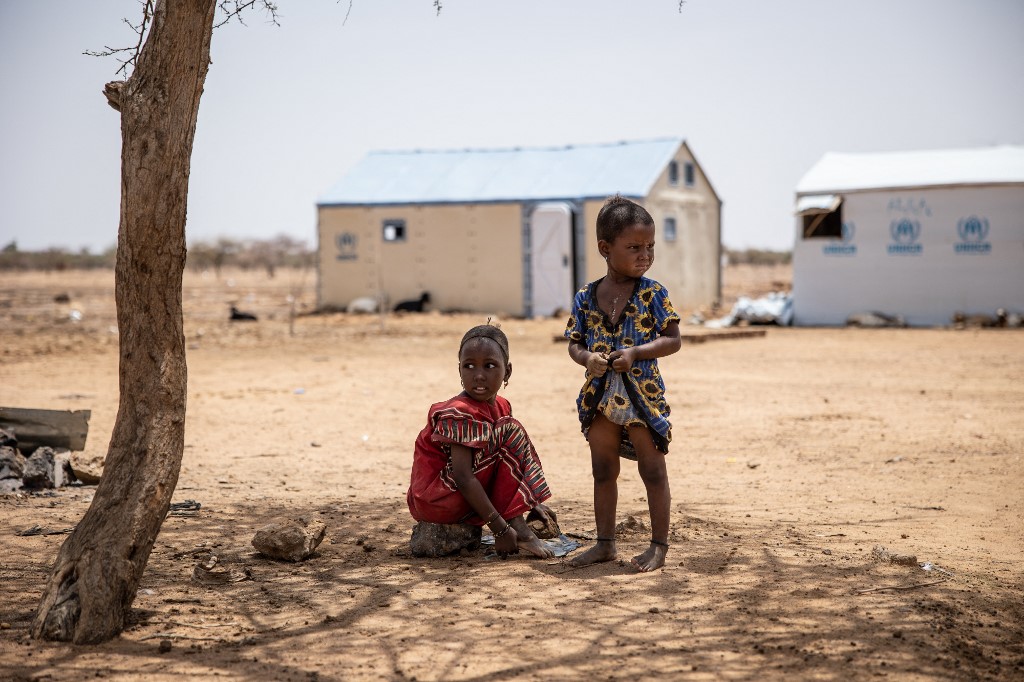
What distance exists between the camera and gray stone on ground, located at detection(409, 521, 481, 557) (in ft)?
14.2

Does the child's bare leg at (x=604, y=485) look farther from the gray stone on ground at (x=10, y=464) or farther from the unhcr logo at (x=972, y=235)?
the unhcr logo at (x=972, y=235)

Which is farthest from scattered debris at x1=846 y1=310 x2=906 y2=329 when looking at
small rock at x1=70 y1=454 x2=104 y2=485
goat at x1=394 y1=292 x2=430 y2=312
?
small rock at x1=70 y1=454 x2=104 y2=485

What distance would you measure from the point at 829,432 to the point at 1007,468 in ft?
5.72

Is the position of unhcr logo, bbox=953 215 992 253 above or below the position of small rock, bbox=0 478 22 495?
above

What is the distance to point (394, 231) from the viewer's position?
2534 cm

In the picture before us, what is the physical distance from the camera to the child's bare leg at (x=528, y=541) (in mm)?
4254

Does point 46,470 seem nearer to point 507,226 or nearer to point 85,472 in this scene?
point 85,472

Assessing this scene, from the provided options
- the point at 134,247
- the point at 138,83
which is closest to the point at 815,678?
the point at 134,247

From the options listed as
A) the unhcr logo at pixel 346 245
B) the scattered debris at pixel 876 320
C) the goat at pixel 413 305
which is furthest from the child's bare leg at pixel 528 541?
the unhcr logo at pixel 346 245

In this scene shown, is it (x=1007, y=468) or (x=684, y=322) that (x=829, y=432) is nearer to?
A: (x=1007, y=468)

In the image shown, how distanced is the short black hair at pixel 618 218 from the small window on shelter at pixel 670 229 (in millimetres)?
20238

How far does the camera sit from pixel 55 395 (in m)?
10.4

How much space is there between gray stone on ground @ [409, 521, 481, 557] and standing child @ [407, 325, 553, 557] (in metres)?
0.03

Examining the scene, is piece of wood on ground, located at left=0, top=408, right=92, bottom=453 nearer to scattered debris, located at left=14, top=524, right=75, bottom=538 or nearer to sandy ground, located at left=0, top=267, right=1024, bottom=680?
sandy ground, located at left=0, top=267, right=1024, bottom=680
